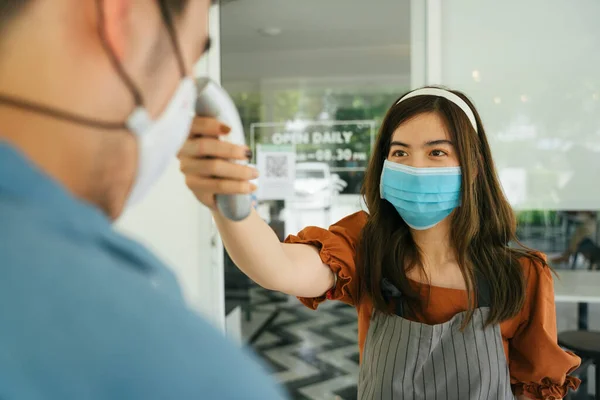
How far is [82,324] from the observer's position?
0.23 m

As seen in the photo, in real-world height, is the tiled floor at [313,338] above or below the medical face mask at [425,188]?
below

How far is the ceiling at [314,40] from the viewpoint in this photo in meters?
2.77

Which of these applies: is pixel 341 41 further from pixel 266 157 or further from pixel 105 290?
pixel 105 290

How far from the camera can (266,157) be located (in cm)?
270

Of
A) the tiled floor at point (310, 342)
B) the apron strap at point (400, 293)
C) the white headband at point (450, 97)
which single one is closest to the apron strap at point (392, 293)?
the apron strap at point (400, 293)

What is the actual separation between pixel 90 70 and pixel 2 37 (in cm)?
5

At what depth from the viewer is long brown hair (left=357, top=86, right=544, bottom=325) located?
1.05 m

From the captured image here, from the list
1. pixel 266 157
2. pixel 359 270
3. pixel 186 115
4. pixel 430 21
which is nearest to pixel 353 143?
pixel 266 157

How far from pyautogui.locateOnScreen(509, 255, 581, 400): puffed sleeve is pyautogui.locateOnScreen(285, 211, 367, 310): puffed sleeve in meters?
0.38

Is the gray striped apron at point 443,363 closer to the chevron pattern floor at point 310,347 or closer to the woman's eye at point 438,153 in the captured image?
the woman's eye at point 438,153

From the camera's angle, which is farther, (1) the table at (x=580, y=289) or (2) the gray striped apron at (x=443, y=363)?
(1) the table at (x=580, y=289)

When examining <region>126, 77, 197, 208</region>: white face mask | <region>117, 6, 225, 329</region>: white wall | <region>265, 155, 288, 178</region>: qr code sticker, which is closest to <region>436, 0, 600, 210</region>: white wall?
<region>265, 155, 288, 178</region>: qr code sticker

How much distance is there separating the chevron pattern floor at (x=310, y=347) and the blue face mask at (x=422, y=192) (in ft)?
6.35

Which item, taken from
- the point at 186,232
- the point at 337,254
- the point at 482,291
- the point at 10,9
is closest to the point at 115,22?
the point at 10,9
